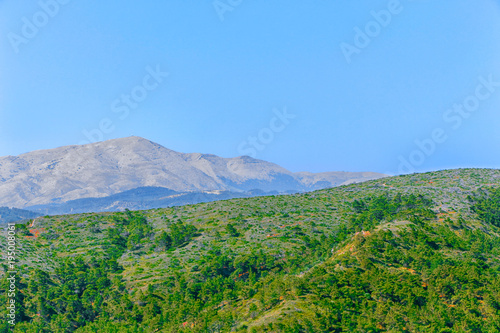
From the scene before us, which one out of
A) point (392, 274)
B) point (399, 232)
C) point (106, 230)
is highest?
point (106, 230)

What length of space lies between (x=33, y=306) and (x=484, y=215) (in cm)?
9975

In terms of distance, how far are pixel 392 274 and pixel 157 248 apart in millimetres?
60425

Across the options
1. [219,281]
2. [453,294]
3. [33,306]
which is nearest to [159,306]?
[219,281]

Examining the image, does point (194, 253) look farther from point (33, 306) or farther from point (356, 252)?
point (356, 252)

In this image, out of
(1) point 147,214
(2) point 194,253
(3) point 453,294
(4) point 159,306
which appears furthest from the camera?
(1) point 147,214

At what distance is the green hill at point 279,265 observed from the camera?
49.3 metres

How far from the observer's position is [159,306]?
67.1m

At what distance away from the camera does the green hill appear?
49.3 meters

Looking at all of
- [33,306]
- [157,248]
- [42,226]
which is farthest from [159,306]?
[42,226]

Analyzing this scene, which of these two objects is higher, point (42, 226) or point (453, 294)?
point (42, 226)

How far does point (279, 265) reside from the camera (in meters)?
81.9

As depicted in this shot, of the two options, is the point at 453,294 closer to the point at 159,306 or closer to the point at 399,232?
the point at 399,232

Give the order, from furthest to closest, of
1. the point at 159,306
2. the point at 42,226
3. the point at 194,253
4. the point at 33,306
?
the point at 42,226
the point at 194,253
the point at 33,306
the point at 159,306

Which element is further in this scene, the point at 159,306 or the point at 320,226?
the point at 320,226
